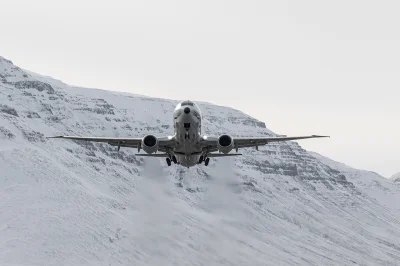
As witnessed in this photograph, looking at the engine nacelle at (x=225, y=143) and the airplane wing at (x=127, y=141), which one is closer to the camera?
the engine nacelle at (x=225, y=143)

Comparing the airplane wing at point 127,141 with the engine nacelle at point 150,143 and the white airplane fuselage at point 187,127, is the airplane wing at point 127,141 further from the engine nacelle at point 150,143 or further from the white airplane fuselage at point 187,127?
the engine nacelle at point 150,143

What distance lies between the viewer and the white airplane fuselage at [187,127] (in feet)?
180

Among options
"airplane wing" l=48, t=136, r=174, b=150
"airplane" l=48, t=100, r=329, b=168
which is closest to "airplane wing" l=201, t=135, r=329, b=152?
"airplane" l=48, t=100, r=329, b=168

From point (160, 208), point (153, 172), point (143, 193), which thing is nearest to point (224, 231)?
point (160, 208)

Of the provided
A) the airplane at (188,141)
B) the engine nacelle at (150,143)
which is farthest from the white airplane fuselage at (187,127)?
the engine nacelle at (150,143)

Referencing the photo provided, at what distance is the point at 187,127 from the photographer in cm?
5522

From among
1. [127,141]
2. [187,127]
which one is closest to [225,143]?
[187,127]

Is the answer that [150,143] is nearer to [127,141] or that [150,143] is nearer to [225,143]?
[225,143]

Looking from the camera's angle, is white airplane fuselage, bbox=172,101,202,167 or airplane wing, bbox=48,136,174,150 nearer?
white airplane fuselage, bbox=172,101,202,167

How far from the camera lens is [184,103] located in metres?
56.1

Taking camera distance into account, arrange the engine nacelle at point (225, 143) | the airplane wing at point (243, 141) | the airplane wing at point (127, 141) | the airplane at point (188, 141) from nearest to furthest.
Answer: the airplane at point (188, 141) < the engine nacelle at point (225, 143) < the airplane wing at point (127, 141) < the airplane wing at point (243, 141)

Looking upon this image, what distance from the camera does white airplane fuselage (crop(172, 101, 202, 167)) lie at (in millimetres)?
54812

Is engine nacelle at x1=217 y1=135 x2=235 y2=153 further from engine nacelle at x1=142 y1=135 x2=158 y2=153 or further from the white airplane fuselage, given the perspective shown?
engine nacelle at x1=142 y1=135 x2=158 y2=153

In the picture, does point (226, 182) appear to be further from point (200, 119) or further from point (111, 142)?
point (200, 119)
